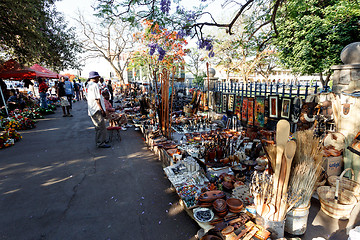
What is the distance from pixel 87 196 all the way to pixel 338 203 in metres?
4.03

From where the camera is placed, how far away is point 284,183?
6.23ft

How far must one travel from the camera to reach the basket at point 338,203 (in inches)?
91.8

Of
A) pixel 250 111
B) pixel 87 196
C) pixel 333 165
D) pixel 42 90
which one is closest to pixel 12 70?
pixel 42 90

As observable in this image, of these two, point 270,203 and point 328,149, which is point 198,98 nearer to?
point 328,149

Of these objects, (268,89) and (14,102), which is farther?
(14,102)

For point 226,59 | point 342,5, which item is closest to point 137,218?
point 342,5

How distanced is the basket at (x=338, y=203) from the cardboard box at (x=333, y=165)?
0.45 metres

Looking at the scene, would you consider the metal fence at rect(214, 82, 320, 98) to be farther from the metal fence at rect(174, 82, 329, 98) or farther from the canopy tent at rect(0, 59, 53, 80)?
the canopy tent at rect(0, 59, 53, 80)

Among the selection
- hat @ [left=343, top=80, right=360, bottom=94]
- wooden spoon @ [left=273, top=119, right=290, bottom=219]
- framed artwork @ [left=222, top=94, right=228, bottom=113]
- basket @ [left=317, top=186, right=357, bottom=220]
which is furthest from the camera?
framed artwork @ [left=222, top=94, right=228, bottom=113]

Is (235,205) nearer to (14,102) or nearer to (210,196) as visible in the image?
(210,196)

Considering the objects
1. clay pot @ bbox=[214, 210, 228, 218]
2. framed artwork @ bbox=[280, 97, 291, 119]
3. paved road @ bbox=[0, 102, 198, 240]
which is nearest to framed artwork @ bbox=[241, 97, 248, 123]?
framed artwork @ bbox=[280, 97, 291, 119]

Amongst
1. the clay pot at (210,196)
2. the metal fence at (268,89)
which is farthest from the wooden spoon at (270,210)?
the metal fence at (268,89)

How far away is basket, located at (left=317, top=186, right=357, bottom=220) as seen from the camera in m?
2.33

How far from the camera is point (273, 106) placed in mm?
4910
